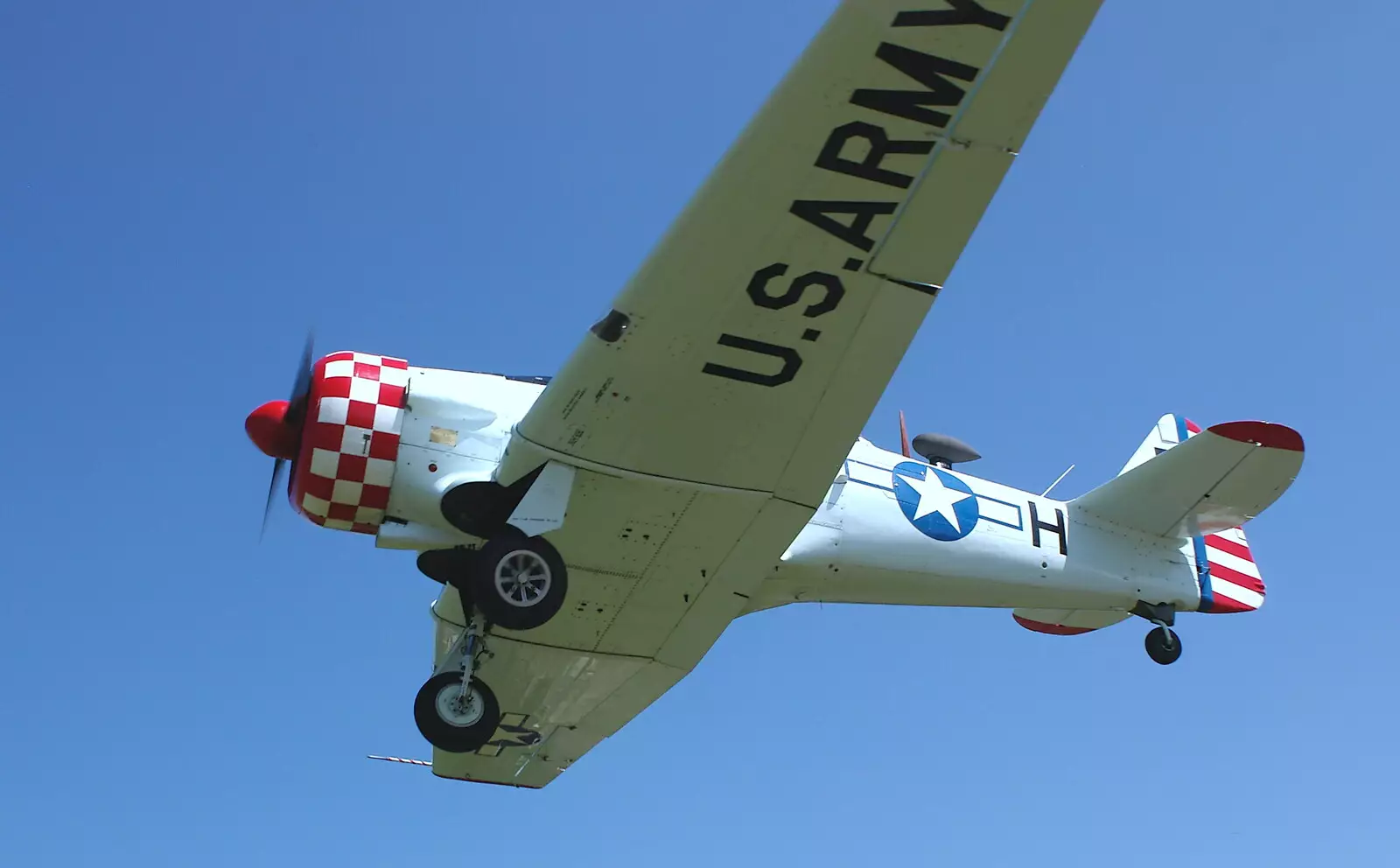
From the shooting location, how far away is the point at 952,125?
254 inches

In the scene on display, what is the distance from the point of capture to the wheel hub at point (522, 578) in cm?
799

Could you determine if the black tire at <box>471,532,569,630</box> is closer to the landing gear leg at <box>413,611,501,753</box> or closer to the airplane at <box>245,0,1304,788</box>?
the airplane at <box>245,0,1304,788</box>

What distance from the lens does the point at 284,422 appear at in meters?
8.67

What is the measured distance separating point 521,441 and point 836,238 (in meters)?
2.33

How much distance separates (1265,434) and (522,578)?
17.8 feet

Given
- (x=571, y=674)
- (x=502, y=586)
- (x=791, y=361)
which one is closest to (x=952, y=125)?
(x=791, y=361)

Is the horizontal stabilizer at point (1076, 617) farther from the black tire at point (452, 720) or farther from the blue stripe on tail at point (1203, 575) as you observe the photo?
the black tire at point (452, 720)

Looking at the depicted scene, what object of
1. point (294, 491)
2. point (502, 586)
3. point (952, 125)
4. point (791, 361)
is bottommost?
point (502, 586)

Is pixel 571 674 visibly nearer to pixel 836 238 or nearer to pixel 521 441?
pixel 521 441

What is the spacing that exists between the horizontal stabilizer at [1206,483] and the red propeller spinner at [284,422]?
19.0 ft

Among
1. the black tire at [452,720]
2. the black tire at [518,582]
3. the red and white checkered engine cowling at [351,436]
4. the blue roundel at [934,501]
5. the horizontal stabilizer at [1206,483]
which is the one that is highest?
the horizontal stabilizer at [1206,483]

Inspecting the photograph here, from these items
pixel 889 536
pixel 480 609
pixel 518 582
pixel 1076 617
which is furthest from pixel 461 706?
pixel 1076 617

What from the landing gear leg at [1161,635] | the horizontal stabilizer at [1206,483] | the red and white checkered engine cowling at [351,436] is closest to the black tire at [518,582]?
the red and white checkered engine cowling at [351,436]

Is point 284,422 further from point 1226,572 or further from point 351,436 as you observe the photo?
point 1226,572
